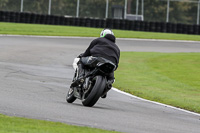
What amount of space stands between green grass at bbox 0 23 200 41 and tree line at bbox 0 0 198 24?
20.9ft

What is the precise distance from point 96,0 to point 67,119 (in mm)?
39743

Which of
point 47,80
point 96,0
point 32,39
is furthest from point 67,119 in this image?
point 96,0

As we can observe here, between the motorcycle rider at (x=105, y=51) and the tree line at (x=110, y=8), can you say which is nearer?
the motorcycle rider at (x=105, y=51)

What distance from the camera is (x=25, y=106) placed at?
9.40 metres

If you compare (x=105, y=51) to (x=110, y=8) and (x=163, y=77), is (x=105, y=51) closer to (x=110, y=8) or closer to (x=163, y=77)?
(x=163, y=77)

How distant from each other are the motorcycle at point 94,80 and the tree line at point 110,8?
114 feet

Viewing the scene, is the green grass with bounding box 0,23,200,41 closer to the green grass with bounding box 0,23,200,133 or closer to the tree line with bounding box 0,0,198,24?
the green grass with bounding box 0,23,200,133

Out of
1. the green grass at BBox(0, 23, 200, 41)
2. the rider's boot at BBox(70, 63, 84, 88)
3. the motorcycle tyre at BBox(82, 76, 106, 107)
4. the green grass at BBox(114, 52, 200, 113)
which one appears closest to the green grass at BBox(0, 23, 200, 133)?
the green grass at BBox(114, 52, 200, 113)

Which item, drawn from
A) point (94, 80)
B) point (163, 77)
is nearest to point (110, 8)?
point (163, 77)

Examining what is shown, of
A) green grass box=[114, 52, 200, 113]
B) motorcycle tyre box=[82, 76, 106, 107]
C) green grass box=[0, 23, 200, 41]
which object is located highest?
green grass box=[0, 23, 200, 41]

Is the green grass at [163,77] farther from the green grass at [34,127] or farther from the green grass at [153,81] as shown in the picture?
the green grass at [34,127]

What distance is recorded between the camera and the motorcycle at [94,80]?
10086mm

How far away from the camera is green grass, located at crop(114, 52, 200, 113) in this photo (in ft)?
44.9

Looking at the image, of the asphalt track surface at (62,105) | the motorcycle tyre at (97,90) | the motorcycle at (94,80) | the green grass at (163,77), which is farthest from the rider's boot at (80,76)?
the green grass at (163,77)
